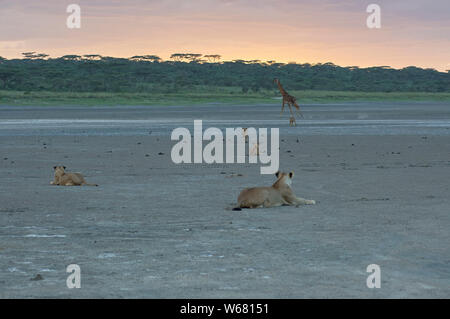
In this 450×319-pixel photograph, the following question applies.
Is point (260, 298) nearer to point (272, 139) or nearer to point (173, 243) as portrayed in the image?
point (173, 243)

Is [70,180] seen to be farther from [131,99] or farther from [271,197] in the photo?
[131,99]

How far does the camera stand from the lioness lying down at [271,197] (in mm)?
11992

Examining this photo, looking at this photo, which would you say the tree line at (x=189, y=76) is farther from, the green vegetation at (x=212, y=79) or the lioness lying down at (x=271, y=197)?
the lioness lying down at (x=271, y=197)

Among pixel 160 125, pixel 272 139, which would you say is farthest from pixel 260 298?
pixel 160 125

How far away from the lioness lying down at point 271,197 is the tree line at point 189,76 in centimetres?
10167

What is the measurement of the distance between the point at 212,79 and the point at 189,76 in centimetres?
790

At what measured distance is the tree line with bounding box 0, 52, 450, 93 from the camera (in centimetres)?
12325

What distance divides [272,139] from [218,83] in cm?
11961

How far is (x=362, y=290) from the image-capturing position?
6977mm

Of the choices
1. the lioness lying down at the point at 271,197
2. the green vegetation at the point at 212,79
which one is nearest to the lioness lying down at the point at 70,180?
the lioness lying down at the point at 271,197

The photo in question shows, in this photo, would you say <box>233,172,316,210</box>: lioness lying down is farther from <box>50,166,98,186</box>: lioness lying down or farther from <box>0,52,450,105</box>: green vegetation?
<box>0,52,450,105</box>: green vegetation

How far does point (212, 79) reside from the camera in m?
155

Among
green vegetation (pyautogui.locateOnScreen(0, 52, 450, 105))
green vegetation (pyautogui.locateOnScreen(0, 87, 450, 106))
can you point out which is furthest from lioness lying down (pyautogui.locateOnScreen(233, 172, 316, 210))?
green vegetation (pyautogui.locateOnScreen(0, 52, 450, 105))

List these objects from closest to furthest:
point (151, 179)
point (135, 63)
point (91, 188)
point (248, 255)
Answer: point (248, 255)
point (91, 188)
point (151, 179)
point (135, 63)
